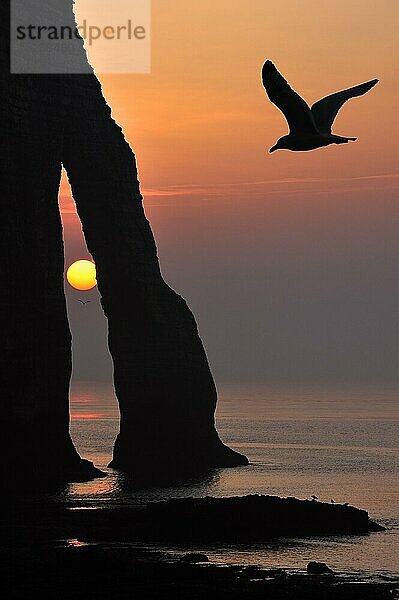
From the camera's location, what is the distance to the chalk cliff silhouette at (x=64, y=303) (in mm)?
79750

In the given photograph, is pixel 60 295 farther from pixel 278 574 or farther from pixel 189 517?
pixel 278 574

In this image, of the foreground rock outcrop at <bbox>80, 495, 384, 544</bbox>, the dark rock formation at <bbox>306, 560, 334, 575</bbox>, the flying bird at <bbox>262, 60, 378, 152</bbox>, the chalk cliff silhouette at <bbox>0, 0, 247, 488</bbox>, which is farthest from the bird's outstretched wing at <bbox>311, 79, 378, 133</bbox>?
the chalk cliff silhouette at <bbox>0, 0, 247, 488</bbox>

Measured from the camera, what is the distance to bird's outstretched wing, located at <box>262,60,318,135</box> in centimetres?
2269

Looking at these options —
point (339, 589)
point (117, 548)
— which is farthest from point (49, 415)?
point (339, 589)

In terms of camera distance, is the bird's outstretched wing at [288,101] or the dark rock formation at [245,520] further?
the dark rock formation at [245,520]

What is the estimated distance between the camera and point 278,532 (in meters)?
61.2

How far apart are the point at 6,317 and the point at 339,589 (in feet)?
128

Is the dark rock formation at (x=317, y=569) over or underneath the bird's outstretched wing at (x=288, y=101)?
underneath

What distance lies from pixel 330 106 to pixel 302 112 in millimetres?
2700

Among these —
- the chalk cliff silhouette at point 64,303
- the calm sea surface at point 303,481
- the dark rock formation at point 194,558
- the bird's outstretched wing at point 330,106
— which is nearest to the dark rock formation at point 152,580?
the dark rock formation at point 194,558

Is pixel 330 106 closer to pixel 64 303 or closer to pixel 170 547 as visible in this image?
pixel 170 547

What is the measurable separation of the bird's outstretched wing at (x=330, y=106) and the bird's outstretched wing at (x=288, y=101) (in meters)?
1.10

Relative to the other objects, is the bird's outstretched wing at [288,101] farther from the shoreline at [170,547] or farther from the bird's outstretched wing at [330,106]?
the shoreline at [170,547]

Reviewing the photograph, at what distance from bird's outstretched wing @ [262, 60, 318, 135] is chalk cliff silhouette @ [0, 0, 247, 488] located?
→ 55388mm
